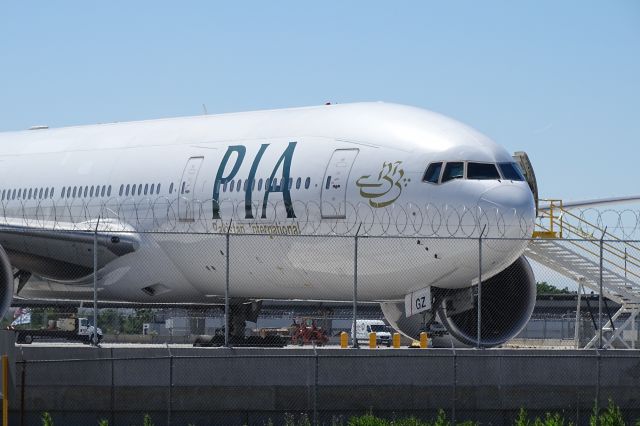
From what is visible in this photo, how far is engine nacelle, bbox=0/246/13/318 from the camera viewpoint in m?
23.0

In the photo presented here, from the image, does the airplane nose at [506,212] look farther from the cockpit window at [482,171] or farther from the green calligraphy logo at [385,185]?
the green calligraphy logo at [385,185]

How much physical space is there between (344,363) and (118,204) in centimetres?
856

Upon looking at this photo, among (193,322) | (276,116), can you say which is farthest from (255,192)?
(193,322)

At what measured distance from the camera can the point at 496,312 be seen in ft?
82.7

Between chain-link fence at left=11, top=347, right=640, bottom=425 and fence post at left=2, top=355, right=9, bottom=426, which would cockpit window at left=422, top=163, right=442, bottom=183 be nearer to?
chain-link fence at left=11, top=347, right=640, bottom=425

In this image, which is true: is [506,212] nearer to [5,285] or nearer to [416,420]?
[416,420]

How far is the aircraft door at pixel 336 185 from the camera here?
23406 millimetres

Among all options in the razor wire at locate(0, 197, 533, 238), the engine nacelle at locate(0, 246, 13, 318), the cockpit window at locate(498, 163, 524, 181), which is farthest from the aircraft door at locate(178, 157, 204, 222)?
the cockpit window at locate(498, 163, 524, 181)

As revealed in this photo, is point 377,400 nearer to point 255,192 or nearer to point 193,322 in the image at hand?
point 255,192

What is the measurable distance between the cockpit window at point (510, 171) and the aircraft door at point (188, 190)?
588 centimetres

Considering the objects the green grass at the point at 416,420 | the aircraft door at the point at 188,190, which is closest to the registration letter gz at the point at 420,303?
the green grass at the point at 416,420

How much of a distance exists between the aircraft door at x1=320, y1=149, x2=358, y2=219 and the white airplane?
0.9 inches

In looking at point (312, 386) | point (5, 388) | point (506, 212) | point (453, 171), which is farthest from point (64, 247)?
point (5, 388)

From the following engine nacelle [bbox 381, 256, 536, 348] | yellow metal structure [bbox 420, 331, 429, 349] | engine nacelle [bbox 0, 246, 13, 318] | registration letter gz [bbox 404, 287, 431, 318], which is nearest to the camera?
yellow metal structure [bbox 420, 331, 429, 349]
